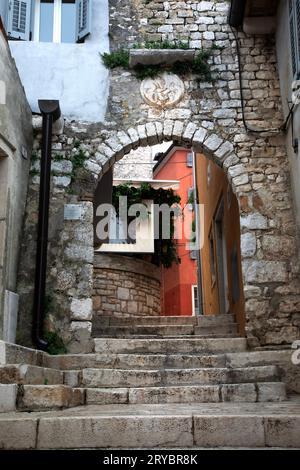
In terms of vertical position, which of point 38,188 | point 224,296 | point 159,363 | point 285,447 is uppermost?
point 38,188

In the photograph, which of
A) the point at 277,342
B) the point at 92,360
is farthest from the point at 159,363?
the point at 277,342

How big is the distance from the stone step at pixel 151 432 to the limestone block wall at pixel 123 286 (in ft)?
28.8

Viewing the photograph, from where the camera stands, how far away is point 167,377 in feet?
17.0

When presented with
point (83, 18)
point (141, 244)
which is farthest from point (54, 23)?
point (141, 244)

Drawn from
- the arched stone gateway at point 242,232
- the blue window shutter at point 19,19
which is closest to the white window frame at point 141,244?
the arched stone gateway at point 242,232

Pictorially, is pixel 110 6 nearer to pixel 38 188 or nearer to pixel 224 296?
pixel 38 188

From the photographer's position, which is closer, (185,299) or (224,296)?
(224,296)

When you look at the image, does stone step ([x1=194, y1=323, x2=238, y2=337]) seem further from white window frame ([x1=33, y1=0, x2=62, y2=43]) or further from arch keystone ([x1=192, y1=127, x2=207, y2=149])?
white window frame ([x1=33, y1=0, x2=62, y2=43])

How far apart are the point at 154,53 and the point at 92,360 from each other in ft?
13.4

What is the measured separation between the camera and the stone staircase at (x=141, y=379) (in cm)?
387

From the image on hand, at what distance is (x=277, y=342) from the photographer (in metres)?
6.18

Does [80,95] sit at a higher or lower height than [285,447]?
higher

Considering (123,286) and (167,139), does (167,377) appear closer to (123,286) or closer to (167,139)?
(167,139)

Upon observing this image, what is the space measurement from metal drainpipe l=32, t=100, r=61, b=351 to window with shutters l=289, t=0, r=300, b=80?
9.53ft
